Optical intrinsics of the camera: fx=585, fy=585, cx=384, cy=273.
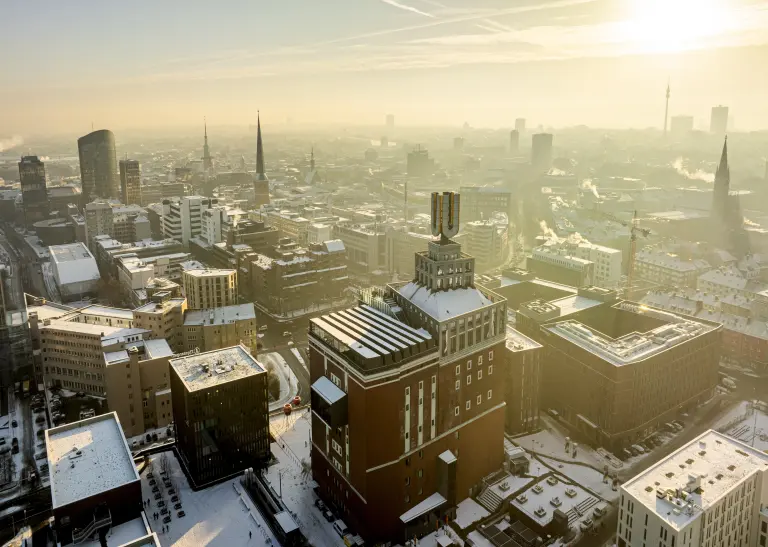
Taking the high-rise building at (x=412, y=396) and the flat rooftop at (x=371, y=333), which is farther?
the high-rise building at (x=412, y=396)

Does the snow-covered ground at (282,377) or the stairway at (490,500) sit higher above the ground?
the snow-covered ground at (282,377)

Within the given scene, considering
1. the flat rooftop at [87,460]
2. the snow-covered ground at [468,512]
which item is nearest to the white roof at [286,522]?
the flat rooftop at [87,460]

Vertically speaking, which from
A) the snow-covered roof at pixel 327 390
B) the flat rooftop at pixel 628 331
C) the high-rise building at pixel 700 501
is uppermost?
the snow-covered roof at pixel 327 390

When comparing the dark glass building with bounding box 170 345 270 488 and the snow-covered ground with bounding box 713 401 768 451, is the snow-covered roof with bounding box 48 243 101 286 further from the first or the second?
the snow-covered ground with bounding box 713 401 768 451

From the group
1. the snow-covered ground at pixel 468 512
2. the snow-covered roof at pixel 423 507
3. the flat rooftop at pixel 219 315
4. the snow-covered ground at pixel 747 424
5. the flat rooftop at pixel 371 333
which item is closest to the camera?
the flat rooftop at pixel 371 333

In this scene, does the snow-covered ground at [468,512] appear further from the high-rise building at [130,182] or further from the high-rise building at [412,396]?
the high-rise building at [130,182]

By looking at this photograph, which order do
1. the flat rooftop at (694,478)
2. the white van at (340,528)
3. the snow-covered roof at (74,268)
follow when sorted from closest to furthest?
1. the flat rooftop at (694,478)
2. the white van at (340,528)
3. the snow-covered roof at (74,268)

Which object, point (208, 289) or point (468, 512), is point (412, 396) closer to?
point (468, 512)

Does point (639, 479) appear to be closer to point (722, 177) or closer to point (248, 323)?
point (248, 323)

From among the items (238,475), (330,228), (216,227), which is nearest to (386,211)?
(330,228)
